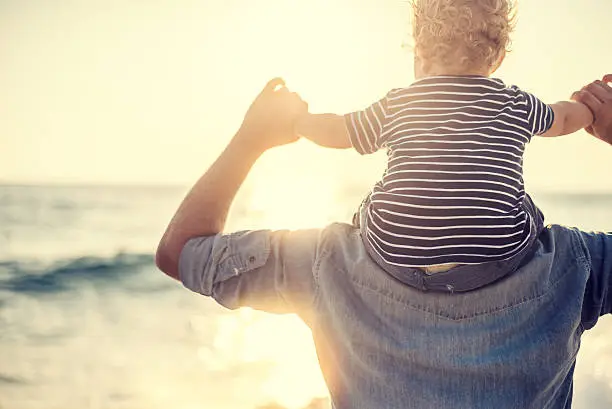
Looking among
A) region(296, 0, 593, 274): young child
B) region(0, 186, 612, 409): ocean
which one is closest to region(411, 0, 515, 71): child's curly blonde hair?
region(296, 0, 593, 274): young child

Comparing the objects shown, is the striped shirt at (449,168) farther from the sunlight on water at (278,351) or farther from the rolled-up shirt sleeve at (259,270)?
the sunlight on water at (278,351)

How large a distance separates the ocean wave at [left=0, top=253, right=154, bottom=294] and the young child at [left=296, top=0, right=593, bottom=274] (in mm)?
9685

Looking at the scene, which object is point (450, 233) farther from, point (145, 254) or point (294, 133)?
point (145, 254)

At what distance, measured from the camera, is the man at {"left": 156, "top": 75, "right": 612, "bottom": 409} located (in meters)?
1.45

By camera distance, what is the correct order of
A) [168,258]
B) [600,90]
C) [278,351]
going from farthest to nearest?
[278,351], [600,90], [168,258]

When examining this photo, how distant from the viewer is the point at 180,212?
1757 mm

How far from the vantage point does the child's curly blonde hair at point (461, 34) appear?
1787mm

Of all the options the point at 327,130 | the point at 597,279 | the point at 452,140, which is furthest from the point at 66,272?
the point at 597,279

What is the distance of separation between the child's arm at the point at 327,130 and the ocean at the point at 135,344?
10.1 feet

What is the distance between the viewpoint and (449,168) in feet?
5.14

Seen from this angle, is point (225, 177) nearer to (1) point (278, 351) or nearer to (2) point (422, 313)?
(2) point (422, 313)

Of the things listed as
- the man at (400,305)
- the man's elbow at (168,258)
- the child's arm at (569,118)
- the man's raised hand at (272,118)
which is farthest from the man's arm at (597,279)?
the man's elbow at (168,258)

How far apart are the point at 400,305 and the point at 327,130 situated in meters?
0.54

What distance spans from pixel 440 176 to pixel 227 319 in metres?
6.90
